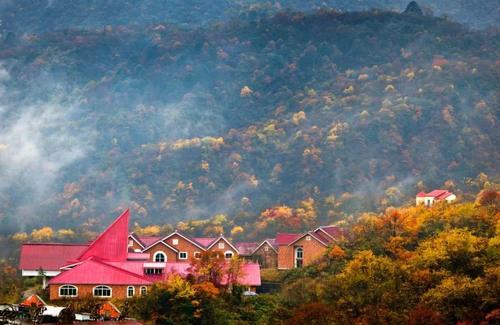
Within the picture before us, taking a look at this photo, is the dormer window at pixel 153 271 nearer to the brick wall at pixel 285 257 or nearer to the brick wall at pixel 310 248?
the brick wall at pixel 310 248

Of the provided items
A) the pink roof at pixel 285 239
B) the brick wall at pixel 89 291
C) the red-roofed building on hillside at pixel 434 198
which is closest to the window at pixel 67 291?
the brick wall at pixel 89 291

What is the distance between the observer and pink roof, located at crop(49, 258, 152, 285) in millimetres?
73312

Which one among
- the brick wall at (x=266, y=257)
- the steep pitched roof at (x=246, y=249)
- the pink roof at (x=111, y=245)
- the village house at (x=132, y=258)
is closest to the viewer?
the village house at (x=132, y=258)

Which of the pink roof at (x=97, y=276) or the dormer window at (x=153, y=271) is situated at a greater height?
the dormer window at (x=153, y=271)

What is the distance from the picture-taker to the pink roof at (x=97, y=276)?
73312 mm

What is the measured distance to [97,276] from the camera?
7394 centimetres

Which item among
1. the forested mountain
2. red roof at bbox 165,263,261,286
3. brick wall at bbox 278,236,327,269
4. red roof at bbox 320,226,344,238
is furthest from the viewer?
the forested mountain

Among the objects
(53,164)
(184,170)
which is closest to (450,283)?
(184,170)

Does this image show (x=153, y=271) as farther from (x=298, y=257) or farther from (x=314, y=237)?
(x=314, y=237)

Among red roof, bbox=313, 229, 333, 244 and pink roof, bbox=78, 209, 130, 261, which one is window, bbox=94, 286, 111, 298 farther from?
red roof, bbox=313, 229, 333, 244

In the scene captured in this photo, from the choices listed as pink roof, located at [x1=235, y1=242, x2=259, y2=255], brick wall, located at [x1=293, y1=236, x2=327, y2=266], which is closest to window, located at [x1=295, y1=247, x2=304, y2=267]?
brick wall, located at [x1=293, y1=236, x2=327, y2=266]

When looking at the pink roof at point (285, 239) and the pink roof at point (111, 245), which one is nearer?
the pink roof at point (111, 245)

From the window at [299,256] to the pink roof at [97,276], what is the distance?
19962mm

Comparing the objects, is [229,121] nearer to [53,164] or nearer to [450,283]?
[53,164]
